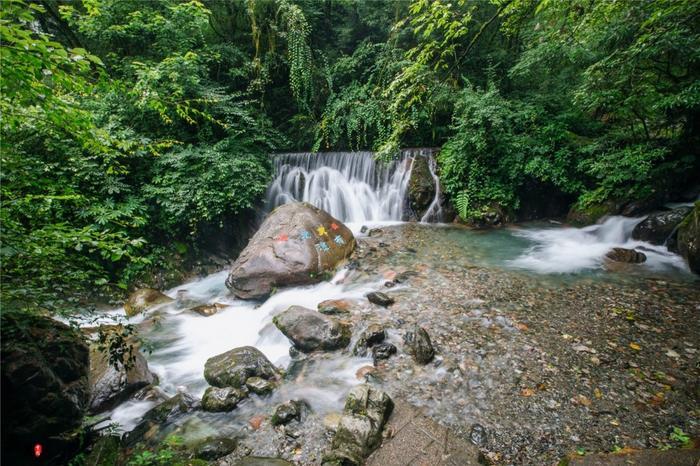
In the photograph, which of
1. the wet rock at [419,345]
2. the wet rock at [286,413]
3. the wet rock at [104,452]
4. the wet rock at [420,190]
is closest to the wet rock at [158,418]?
the wet rock at [104,452]

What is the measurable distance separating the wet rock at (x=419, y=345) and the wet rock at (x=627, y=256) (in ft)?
17.4

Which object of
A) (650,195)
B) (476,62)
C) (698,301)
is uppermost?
(476,62)

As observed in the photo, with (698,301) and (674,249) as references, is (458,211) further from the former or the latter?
(698,301)

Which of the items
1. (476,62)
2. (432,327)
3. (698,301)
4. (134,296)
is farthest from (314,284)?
(476,62)

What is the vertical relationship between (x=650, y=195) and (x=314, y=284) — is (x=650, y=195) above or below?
above

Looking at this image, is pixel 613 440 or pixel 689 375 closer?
pixel 613 440

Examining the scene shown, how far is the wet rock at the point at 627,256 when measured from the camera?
21.3ft

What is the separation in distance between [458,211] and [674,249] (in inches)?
187

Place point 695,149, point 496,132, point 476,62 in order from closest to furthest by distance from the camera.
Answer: point 695,149, point 496,132, point 476,62

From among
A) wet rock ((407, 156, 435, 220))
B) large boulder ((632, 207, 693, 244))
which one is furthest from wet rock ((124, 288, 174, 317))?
large boulder ((632, 207, 693, 244))

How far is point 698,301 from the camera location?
15.8 feet

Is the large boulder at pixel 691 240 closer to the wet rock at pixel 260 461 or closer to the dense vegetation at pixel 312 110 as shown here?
the dense vegetation at pixel 312 110

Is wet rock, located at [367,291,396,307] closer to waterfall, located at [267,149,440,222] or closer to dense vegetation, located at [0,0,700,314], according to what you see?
dense vegetation, located at [0,0,700,314]

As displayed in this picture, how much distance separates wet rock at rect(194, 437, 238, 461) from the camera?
2.90m
